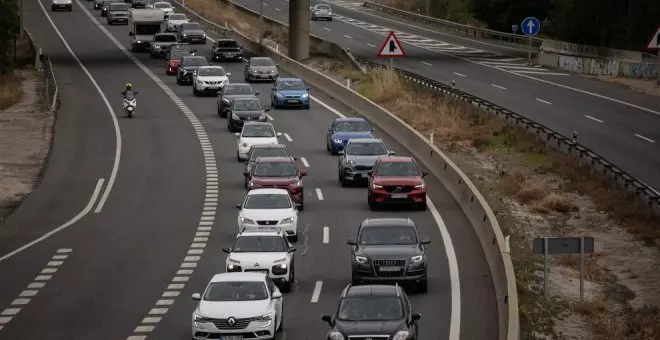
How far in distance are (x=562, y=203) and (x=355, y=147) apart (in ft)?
23.7

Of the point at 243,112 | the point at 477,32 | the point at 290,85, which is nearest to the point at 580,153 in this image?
→ the point at 243,112

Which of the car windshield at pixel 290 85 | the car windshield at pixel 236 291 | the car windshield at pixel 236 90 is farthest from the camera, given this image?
the car windshield at pixel 290 85

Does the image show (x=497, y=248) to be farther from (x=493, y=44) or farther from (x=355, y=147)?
(x=493, y=44)

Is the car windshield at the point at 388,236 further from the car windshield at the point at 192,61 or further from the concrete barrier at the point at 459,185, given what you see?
the car windshield at the point at 192,61

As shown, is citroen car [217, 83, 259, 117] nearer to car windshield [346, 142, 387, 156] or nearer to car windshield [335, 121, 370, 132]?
car windshield [335, 121, 370, 132]

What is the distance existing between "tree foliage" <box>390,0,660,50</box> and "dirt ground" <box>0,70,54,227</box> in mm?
42139

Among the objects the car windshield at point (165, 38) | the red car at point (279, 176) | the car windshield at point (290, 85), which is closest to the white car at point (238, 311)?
the red car at point (279, 176)

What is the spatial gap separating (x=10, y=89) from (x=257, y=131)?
29577 mm

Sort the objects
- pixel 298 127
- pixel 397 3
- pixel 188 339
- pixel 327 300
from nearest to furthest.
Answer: pixel 188 339
pixel 327 300
pixel 298 127
pixel 397 3

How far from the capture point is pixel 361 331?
2395 cm

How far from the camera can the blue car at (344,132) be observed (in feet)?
Answer: 170

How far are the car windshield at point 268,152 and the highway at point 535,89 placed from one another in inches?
457

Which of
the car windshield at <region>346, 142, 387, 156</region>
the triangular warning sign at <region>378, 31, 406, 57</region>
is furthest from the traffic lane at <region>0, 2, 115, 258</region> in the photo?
the triangular warning sign at <region>378, 31, 406, 57</region>

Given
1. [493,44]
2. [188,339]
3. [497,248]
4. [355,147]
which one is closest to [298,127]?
[355,147]
